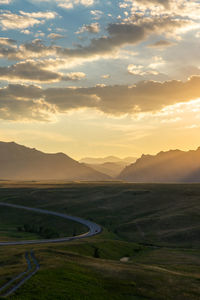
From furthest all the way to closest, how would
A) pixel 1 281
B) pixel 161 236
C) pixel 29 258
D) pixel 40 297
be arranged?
1. pixel 161 236
2. pixel 29 258
3. pixel 1 281
4. pixel 40 297

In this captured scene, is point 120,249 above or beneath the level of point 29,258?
beneath

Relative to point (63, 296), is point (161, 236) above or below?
below

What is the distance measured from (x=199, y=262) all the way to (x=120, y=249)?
28.5 meters

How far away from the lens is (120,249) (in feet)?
360

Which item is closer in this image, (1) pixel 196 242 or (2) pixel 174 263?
(2) pixel 174 263

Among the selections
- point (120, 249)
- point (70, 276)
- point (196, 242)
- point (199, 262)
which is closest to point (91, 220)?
point (196, 242)

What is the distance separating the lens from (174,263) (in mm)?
86688

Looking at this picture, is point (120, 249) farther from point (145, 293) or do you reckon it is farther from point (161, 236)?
point (145, 293)

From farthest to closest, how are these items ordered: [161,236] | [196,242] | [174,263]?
[161,236], [196,242], [174,263]

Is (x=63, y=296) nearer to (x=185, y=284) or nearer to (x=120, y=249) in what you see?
(x=185, y=284)

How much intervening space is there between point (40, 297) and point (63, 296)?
3.36 metres

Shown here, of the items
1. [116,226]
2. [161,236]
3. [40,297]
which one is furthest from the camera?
[116,226]

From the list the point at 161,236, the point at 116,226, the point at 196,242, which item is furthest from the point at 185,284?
the point at 116,226

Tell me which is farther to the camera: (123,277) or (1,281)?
Answer: (123,277)
